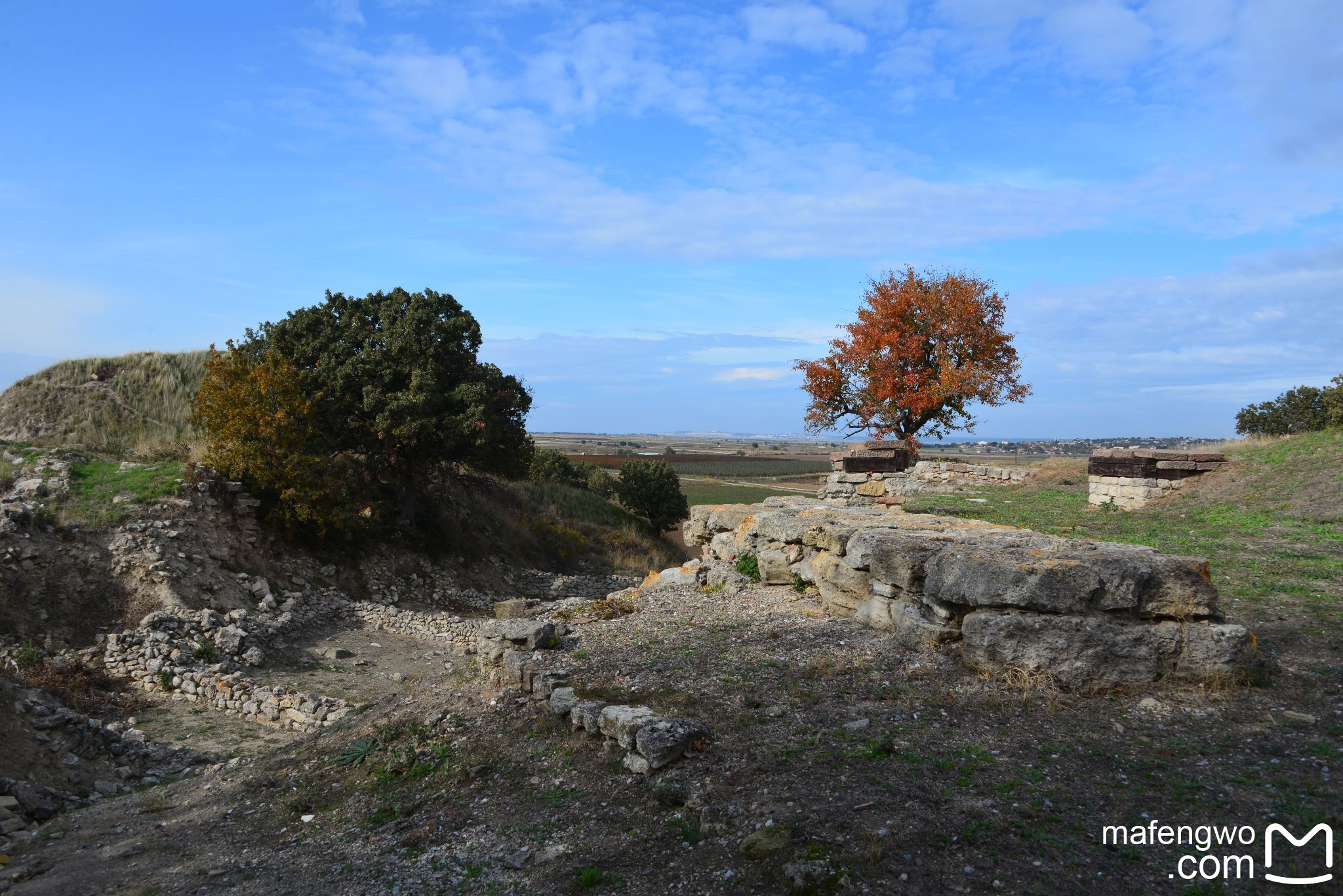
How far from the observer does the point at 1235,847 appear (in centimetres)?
334

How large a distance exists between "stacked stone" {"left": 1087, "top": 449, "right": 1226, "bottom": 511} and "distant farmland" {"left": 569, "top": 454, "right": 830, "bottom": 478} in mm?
29860

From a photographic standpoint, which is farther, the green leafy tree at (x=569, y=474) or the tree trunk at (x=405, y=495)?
the green leafy tree at (x=569, y=474)

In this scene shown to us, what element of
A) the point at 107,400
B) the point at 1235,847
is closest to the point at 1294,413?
the point at 1235,847

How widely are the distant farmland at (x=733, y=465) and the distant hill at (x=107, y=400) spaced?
23626 mm

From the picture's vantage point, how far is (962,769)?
421cm

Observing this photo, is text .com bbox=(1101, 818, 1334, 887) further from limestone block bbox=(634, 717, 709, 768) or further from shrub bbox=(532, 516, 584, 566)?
shrub bbox=(532, 516, 584, 566)

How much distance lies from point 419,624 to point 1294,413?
30.6m

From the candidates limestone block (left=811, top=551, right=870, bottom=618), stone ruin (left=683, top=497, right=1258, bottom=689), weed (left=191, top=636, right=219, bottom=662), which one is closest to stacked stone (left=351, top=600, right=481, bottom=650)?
weed (left=191, top=636, right=219, bottom=662)

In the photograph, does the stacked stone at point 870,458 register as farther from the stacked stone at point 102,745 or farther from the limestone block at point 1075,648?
the stacked stone at point 102,745

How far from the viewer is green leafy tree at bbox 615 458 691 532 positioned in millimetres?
34438

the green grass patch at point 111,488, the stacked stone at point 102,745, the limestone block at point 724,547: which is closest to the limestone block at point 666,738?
the limestone block at point 724,547

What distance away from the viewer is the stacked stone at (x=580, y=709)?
4762 mm

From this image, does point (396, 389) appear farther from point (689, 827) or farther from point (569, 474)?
point (569, 474)

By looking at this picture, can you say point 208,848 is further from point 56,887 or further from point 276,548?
point 276,548
